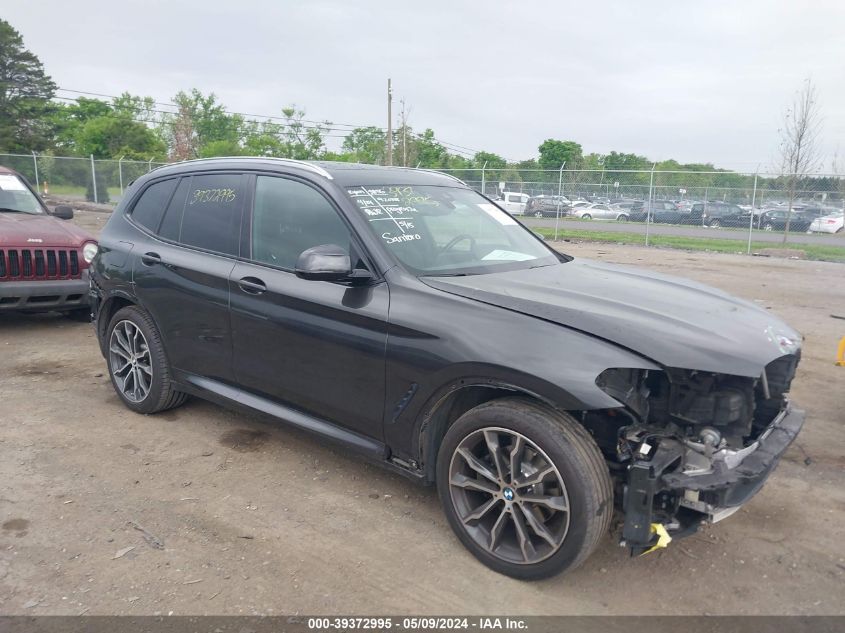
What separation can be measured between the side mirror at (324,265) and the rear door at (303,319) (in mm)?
163

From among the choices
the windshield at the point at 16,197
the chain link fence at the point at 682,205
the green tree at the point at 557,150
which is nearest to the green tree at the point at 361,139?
the green tree at the point at 557,150

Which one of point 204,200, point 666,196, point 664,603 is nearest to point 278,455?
point 204,200

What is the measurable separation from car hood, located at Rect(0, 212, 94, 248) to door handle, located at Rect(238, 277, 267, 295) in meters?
4.28

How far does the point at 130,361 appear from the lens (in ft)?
15.9

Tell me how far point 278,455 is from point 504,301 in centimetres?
203

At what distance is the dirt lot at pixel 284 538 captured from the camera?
2826 mm

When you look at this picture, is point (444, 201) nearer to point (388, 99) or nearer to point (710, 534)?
point (710, 534)

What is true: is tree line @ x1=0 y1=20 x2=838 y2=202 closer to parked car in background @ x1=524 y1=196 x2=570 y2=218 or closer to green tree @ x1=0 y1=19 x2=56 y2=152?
green tree @ x1=0 y1=19 x2=56 y2=152

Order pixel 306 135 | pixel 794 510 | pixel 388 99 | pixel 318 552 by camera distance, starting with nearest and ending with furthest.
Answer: pixel 318 552 < pixel 794 510 < pixel 388 99 < pixel 306 135

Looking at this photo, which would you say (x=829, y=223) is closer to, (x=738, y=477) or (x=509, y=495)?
(x=738, y=477)

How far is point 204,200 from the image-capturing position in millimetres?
4426

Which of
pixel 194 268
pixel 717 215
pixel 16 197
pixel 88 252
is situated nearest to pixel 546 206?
pixel 717 215

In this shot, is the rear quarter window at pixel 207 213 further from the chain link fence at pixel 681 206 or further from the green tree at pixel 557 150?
the green tree at pixel 557 150

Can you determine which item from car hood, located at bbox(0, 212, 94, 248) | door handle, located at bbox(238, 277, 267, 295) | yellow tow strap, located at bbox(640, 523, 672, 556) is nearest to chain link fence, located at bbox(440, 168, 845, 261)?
car hood, located at bbox(0, 212, 94, 248)
